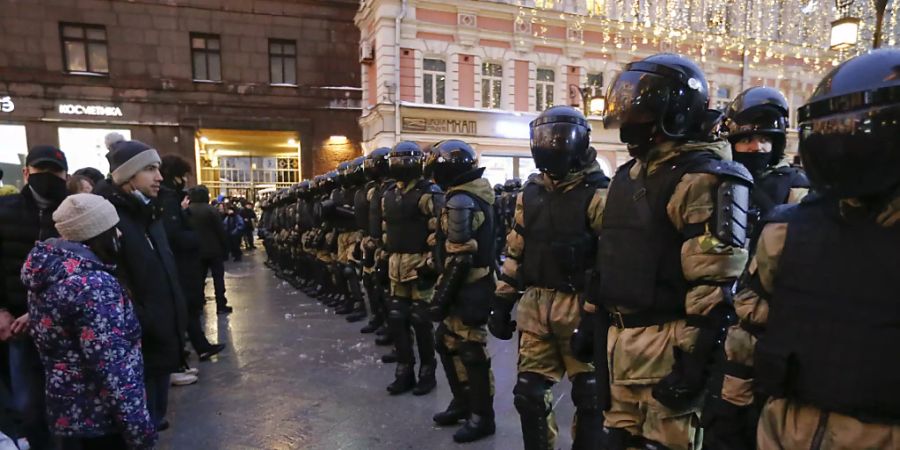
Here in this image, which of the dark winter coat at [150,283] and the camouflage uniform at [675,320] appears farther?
the dark winter coat at [150,283]

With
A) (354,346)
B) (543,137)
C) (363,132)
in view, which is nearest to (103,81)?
(363,132)

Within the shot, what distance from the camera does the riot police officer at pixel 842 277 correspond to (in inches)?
50.6

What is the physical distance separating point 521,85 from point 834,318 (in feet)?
63.5

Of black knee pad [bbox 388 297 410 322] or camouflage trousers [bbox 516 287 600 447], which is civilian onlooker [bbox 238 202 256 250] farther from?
camouflage trousers [bbox 516 287 600 447]

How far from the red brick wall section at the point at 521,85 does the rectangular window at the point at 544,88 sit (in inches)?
22.3

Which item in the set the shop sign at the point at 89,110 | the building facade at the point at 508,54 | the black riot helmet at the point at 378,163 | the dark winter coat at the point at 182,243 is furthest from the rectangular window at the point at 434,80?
the dark winter coat at the point at 182,243

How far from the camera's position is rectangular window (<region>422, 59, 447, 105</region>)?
18844 mm

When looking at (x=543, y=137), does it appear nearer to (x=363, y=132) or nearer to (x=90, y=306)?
(x=90, y=306)

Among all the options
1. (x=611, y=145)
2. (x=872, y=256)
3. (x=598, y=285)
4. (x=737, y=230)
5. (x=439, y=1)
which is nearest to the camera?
(x=872, y=256)

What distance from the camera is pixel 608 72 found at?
2056 centimetres

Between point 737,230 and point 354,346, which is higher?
point 737,230

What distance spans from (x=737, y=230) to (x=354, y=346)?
5035 mm

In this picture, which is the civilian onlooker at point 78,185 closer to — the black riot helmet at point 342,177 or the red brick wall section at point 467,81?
the black riot helmet at point 342,177

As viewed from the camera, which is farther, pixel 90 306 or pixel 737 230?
pixel 90 306
